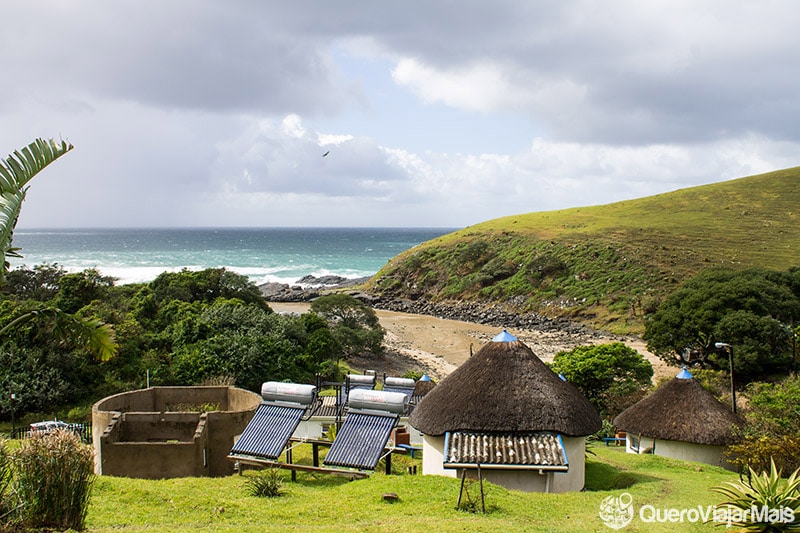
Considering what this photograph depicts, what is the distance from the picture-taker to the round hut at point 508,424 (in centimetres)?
1414

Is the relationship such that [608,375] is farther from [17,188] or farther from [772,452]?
[17,188]

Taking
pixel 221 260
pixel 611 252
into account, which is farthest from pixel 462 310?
pixel 221 260

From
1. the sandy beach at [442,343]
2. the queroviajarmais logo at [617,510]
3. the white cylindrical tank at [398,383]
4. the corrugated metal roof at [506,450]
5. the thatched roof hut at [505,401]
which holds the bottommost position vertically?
the sandy beach at [442,343]

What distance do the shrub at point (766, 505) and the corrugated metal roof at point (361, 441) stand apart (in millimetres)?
7259

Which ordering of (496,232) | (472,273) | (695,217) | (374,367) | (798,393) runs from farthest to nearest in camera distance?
1. (496,232)
2. (695,217)
3. (472,273)
4. (374,367)
5. (798,393)

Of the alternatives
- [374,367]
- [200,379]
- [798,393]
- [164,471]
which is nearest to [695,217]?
[374,367]

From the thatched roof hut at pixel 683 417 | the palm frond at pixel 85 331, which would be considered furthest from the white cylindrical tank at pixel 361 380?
the palm frond at pixel 85 331

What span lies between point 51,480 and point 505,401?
1043cm

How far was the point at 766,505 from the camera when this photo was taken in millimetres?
8477

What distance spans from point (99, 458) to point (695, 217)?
279ft

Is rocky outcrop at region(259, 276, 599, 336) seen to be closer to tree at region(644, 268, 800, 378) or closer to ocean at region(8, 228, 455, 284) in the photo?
tree at region(644, 268, 800, 378)

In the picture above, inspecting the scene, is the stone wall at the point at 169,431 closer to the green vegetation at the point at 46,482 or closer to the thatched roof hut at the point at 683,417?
the green vegetation at the point at 46,482

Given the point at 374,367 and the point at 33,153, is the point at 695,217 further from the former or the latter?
the point at 33,153

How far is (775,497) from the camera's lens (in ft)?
27.9
